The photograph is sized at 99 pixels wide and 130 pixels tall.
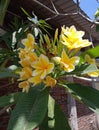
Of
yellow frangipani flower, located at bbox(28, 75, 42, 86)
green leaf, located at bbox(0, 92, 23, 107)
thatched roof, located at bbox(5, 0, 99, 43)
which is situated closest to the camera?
yellow frangipani flower, located at bbox(28, 75, 42, 86)

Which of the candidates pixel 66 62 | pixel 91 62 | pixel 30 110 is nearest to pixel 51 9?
pixel 91 62

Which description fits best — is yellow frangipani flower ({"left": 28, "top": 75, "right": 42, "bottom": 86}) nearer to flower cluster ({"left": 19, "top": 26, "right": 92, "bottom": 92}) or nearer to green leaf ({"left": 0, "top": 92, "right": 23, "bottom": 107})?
flower cluster ({"left": 19, "top": 26, "right": 92, "bottom": 92})

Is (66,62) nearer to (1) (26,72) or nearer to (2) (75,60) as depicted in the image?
(2) (75,60)

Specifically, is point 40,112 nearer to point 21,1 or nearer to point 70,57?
point 70,57

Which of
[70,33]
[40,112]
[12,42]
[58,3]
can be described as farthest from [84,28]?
[40,112]

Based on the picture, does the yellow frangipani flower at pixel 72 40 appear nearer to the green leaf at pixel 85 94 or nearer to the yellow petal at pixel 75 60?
the yellow petal at pixel 75 60

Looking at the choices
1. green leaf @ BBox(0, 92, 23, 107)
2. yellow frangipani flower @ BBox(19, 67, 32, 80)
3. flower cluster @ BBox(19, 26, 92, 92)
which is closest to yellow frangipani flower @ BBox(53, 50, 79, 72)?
flower cluster @ BBox(19, 26, 92, 92)
